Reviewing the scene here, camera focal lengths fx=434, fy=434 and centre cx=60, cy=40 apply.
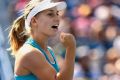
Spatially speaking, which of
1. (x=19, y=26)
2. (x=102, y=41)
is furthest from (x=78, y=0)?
(x=19, y=26)

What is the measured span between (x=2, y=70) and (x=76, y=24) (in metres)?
1.93

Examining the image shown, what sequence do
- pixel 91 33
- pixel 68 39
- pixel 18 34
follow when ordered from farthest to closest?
pixel 91 33
pixel 18 34
pixel 68 39

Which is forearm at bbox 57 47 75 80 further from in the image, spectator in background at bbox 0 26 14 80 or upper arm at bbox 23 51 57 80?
spectator in background at bbox 0 26 14 80

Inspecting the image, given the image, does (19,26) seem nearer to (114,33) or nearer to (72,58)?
(72,58)

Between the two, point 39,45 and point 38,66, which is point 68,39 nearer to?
point 39,45

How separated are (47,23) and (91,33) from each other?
3380mm

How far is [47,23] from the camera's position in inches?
117

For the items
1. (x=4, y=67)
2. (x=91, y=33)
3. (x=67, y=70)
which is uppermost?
(x=67, y=70)

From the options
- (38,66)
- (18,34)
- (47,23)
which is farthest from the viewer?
(18,34)

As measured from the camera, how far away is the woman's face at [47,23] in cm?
295

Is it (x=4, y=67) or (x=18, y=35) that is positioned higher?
(x=18, y=35)

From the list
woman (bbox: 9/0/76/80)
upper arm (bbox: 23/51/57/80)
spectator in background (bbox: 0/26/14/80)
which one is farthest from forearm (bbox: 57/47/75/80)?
spectator in background (bbox: 0/26/14/80)

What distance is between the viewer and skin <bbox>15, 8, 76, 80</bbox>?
9.32 feet

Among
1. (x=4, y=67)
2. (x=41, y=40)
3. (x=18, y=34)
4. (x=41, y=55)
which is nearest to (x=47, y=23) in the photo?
(x=41, y=40)
